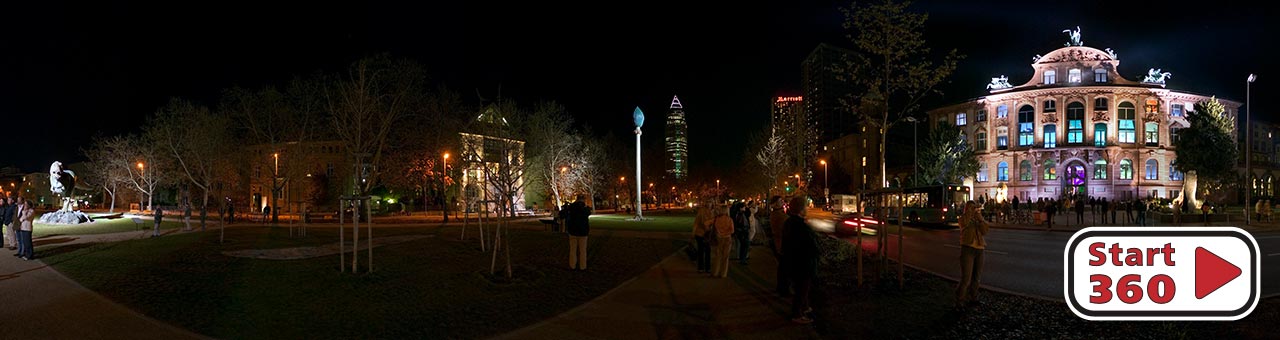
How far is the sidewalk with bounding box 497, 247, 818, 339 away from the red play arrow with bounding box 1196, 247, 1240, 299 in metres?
4.66

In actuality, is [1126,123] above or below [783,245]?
above

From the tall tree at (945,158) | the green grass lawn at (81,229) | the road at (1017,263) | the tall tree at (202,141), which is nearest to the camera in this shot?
the road at (1017,263)

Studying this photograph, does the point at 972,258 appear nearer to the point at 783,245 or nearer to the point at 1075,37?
the point at 783,245

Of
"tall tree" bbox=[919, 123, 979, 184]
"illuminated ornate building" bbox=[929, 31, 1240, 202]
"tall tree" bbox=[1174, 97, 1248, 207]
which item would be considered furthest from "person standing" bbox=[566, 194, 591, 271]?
"illuminated ornate building" bbox=[929, 31, 1240, 202]

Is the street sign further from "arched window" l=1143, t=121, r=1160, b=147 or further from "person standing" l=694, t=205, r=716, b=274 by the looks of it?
"arched window" l=1143, t=121, r=1160, b=147

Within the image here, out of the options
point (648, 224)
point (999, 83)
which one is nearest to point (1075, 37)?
point (999, 83)

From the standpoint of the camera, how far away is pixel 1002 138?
245 feet

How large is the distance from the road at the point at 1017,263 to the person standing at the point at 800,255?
172 inches

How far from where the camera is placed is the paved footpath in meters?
7.49

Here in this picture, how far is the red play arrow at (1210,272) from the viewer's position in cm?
282

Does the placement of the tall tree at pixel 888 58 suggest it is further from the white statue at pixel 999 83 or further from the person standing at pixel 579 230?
the white statue at pixel 999 83

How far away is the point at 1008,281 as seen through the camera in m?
12.0

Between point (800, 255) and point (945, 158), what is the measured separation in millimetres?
66086

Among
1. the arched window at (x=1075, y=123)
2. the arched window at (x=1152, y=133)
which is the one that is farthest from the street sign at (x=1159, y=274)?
the arched window at (x=1152, y=133)
